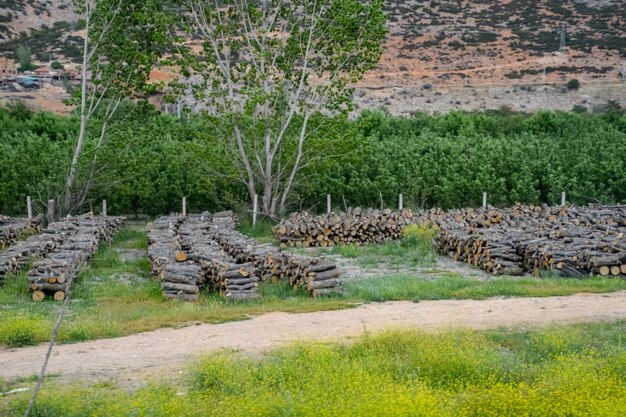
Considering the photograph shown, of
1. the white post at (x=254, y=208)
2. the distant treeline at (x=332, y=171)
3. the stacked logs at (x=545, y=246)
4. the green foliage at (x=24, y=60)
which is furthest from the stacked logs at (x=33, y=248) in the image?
the green foliage at (x=24, y=60)

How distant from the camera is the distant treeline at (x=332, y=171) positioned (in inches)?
1275

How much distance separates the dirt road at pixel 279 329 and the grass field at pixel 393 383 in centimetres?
80

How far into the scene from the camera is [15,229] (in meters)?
27.8

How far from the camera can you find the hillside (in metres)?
66.2

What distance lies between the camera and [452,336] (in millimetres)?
11906

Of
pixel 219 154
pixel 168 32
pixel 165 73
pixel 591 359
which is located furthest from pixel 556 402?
pixel 165 73

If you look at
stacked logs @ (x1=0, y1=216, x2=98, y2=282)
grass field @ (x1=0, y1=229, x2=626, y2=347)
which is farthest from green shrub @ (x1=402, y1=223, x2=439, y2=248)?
stacked logs @ (x1=0, y1=216, x2=98, y2=282)

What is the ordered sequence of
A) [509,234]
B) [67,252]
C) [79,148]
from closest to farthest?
[67,252] < [509,234] < [79,148]

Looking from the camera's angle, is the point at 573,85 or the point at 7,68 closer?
the point at 573,85

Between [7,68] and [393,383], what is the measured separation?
6601 centimetres

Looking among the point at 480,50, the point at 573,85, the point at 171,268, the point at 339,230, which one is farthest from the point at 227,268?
the point at 480,50

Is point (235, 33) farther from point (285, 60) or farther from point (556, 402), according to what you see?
point (556, 402)

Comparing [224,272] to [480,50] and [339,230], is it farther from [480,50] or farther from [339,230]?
[480,50]

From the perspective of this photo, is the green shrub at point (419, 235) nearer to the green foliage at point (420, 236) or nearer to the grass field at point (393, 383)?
the green foliage at point (420, 236)
